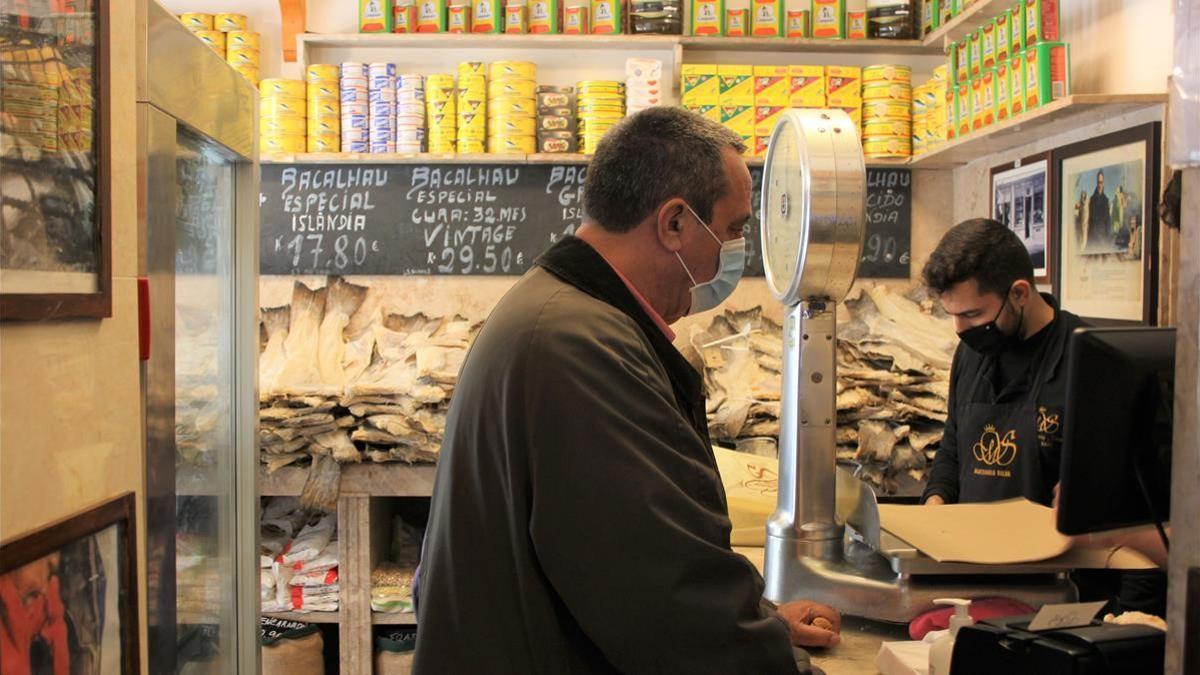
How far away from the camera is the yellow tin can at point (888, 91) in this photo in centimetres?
397

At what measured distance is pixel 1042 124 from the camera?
124 inches

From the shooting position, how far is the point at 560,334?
1.37 m

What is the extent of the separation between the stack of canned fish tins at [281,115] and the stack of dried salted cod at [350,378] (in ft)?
1.81

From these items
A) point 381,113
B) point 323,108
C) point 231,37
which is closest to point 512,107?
point 381,113

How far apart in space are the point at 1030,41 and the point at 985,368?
94 cm

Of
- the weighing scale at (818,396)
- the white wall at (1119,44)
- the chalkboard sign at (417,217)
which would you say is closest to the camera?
the weighing scale at (818,396)

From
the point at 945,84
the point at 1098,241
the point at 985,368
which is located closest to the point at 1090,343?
the point at 985,368

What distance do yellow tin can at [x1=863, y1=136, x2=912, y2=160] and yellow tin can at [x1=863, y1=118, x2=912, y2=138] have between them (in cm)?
2

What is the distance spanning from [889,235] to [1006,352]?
5.58 feet

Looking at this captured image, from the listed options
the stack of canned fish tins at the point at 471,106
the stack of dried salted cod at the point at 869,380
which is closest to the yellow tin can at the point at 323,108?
the stack of canned fish tins at the point at 471,106

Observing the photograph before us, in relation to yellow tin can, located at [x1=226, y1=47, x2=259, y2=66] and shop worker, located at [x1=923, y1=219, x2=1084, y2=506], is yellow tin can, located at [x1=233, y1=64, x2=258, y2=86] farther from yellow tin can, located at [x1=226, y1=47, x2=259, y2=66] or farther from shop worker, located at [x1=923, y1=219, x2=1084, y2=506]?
shop worker, located at [x1=923, y1=219, x2=1084, y2=506]

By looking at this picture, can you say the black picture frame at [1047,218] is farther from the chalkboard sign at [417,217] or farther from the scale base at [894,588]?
the scale base at [894,588]

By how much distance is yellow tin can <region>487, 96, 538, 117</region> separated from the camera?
A: 3.99 meters

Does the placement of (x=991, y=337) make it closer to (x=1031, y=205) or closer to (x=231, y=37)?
(x=1031, y=205)
